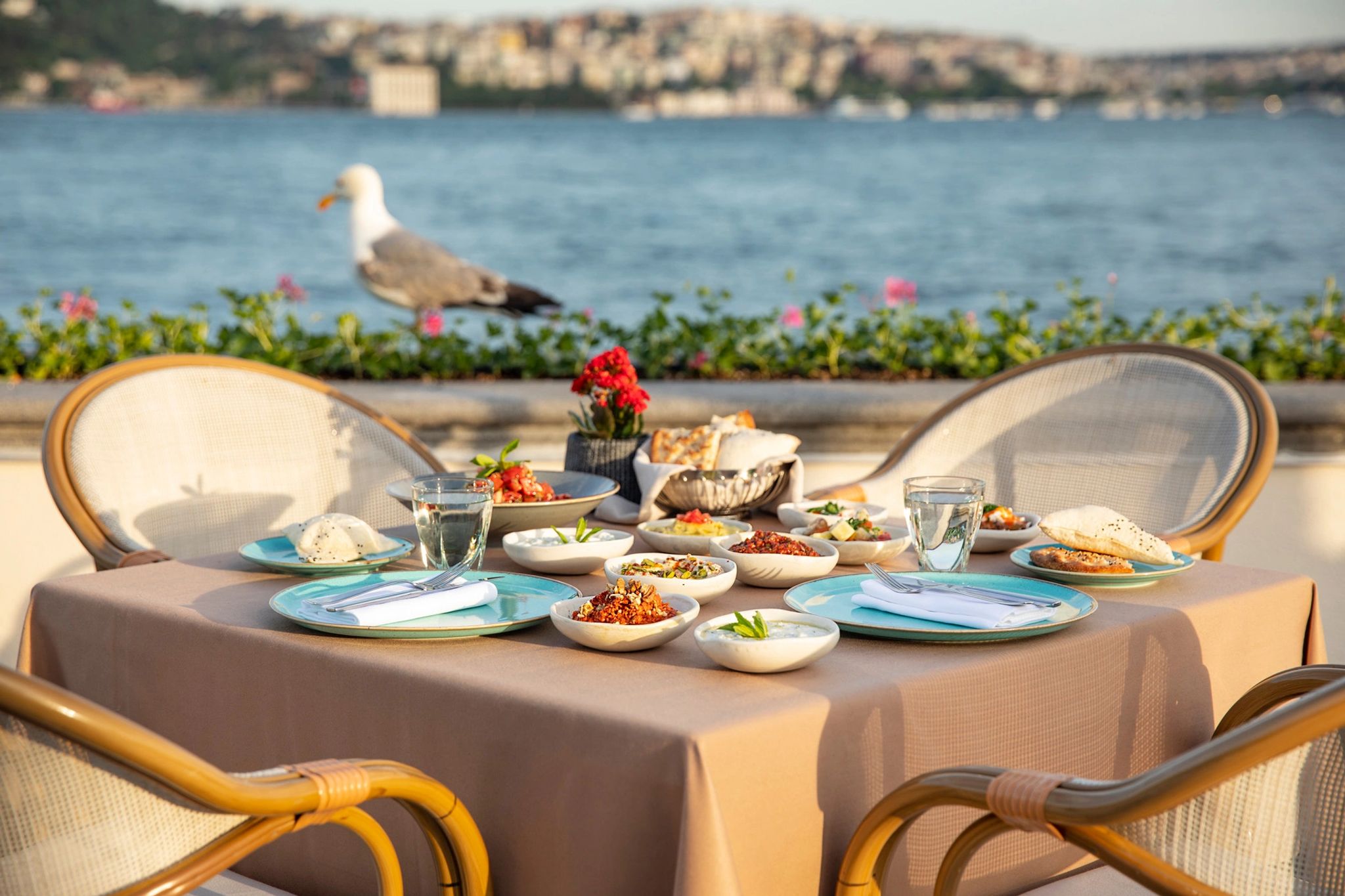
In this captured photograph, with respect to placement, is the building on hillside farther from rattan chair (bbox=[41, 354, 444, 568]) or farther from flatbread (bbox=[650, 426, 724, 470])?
flatbread (bbox=[650, 426, 724, 470])

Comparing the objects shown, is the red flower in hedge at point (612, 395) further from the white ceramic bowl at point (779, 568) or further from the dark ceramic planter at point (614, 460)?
the white ceramic bowl at point (779, 568)

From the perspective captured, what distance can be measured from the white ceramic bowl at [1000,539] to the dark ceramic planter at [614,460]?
58 centimetres

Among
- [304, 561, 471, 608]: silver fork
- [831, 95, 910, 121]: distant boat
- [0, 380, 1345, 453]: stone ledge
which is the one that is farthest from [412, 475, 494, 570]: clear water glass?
[831, 95, 910, 121]: distant boat

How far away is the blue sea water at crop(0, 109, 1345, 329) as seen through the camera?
24.5m

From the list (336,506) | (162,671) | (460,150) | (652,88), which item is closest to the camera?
(162,671)

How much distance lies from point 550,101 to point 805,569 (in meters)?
46.5

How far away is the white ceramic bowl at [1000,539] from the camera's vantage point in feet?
6.76

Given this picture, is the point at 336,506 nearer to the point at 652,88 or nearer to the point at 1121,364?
the point at 1121,364

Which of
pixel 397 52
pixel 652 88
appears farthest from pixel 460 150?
pixel 652 88

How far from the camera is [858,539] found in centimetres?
194

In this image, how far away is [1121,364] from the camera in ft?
9.17

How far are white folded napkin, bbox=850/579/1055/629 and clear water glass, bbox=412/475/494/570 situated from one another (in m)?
0.49

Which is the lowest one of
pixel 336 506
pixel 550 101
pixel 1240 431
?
pixel 336 506

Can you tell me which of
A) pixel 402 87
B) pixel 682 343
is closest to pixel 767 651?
pixel 682 343
